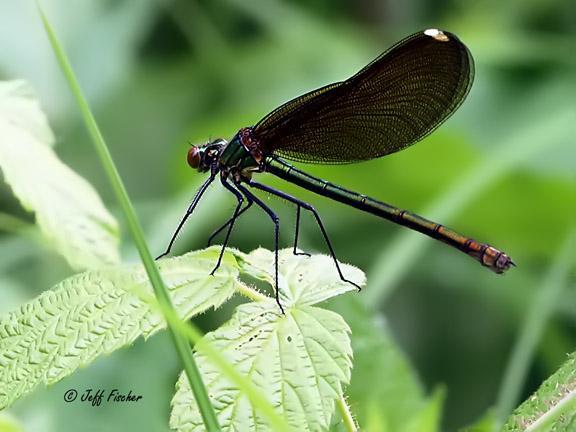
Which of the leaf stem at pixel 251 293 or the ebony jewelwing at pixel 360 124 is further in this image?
the ebony jewelwing at pixel 360 124

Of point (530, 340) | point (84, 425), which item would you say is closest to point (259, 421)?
point (84, 425)

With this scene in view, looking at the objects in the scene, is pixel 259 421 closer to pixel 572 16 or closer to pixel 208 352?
pixel 208 352

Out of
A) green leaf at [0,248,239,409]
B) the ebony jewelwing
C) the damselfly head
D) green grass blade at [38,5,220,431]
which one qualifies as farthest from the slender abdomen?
green grass blade at [38,5,220,431]

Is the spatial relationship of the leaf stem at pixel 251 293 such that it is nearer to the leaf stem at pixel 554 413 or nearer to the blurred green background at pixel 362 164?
the leaf stem at pixel 554 413

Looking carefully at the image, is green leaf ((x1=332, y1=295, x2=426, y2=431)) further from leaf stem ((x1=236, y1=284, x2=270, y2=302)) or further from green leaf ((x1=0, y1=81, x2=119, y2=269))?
green leaf ((x1=0, y1=81, x2=119, y2=269))

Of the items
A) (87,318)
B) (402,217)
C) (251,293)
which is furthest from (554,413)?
(402,217)

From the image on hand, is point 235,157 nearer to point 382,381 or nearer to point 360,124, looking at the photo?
point 360,124

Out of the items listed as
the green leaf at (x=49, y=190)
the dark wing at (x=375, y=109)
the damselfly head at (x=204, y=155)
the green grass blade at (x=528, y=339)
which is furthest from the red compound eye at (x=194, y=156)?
the green grass blade at (x=528, y=339)
